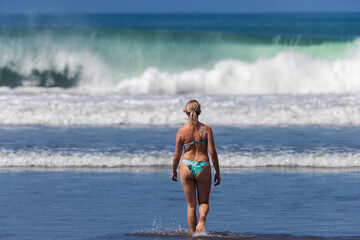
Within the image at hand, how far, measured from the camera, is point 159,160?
9969 millimetres

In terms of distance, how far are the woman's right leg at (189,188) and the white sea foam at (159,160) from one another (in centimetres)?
348

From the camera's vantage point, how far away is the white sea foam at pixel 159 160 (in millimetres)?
9789

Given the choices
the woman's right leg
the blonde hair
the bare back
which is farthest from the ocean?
the blonde hair

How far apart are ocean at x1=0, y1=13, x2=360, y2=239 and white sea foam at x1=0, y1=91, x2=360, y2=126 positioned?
41mm

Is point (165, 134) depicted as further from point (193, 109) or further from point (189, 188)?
point (193, 109)

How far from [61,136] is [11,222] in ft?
18.2

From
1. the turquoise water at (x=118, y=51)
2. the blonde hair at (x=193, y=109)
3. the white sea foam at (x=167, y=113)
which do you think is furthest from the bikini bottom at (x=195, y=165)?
the turquoise water at (x=118, y=51)

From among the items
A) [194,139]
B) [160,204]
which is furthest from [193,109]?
[160,204]

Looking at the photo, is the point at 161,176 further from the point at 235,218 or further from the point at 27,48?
the point at 27,48

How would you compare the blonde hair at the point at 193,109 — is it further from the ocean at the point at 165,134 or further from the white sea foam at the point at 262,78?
the white sea foam at the point at 262,78

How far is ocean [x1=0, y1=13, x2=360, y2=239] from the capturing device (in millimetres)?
Answer: 6938

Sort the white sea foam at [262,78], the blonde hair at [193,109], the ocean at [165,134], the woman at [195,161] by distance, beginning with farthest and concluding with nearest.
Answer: the white sea foam at [262,78] < the ocean at [165,134] < the woman at [195,161] < the blonde hair at [193,109]

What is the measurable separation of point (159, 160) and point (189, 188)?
3726 mm

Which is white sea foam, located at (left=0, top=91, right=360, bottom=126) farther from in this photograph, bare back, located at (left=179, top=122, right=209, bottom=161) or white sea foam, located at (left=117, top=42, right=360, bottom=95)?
bare back, located at (left=179, top=122, right=209, bottom=161)
